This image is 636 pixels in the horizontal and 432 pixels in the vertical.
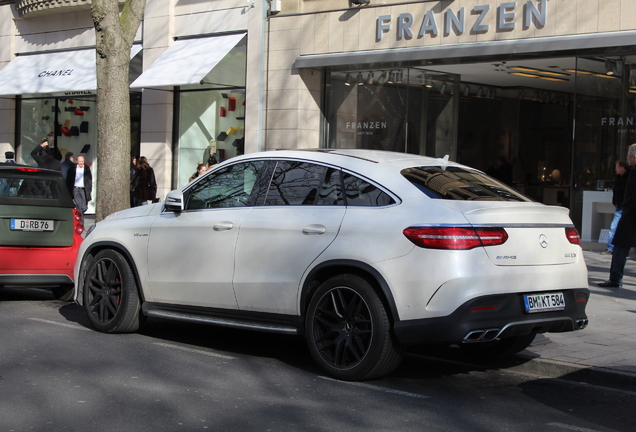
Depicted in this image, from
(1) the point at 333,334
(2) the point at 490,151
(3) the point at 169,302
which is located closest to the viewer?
(1) the point at 333,334

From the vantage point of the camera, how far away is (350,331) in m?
6.28

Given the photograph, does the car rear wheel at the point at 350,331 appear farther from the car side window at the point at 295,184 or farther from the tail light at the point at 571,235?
the tail light at the point at 571,235

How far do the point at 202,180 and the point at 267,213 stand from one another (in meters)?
0.98

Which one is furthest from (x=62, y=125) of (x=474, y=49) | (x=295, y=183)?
(x=295, y=183)

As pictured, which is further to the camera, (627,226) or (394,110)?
(394,110)

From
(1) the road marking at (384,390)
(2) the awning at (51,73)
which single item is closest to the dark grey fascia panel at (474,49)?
(2) the awning at (51,73)

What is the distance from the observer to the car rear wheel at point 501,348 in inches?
279

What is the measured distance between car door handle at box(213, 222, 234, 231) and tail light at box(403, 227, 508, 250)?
5.77ft

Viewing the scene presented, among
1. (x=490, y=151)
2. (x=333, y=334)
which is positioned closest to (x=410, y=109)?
(x=490, y=151)

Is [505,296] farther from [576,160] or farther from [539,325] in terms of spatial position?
[576,160]

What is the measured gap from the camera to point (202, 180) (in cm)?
762

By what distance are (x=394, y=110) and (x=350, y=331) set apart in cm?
1282

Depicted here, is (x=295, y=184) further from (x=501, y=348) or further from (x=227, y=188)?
(x=501, y=348)

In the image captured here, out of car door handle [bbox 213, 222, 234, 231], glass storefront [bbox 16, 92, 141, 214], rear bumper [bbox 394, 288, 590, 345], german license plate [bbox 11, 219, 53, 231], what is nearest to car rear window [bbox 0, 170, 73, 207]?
german license plate [bbox 11, 219, 53, 231]
